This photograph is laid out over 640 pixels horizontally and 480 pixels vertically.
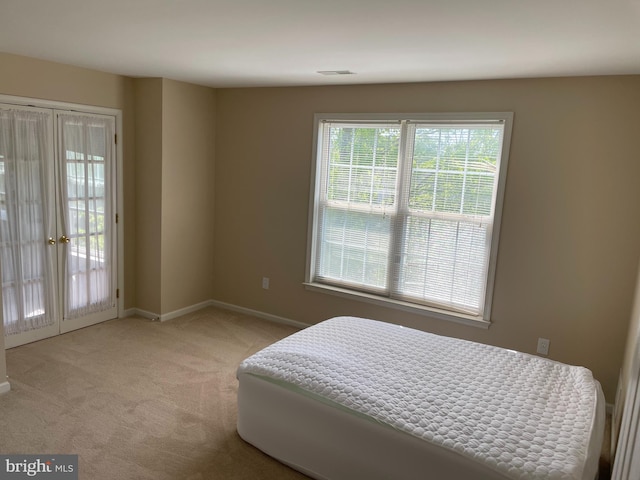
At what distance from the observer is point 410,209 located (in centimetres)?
404

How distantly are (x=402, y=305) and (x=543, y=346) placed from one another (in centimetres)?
113

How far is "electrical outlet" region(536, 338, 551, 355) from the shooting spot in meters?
3.55

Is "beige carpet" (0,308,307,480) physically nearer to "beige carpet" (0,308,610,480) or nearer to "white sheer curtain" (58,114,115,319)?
"beige carpet" (0,308,610,480)

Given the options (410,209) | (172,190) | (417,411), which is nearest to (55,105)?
Result: (172,190)

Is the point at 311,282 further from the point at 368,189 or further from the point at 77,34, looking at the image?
the point at 77,34

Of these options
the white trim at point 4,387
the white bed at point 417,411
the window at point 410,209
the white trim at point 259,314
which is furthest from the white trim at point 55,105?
the white bed at point 417,411

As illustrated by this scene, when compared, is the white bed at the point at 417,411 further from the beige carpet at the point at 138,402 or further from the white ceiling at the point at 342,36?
the white ceiling at the point at 342,36

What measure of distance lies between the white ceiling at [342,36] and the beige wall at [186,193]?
88 cm

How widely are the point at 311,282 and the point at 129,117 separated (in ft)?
7.63

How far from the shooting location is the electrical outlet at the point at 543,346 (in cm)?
355

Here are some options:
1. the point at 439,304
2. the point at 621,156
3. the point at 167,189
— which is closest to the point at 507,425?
the point at 439,304

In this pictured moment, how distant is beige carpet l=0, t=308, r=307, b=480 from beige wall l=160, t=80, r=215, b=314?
52 centimetres

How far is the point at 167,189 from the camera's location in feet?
14.8

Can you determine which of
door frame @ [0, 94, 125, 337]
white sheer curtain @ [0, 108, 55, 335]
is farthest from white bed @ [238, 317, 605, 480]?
door frame @ [0, 94, 125, 337]
